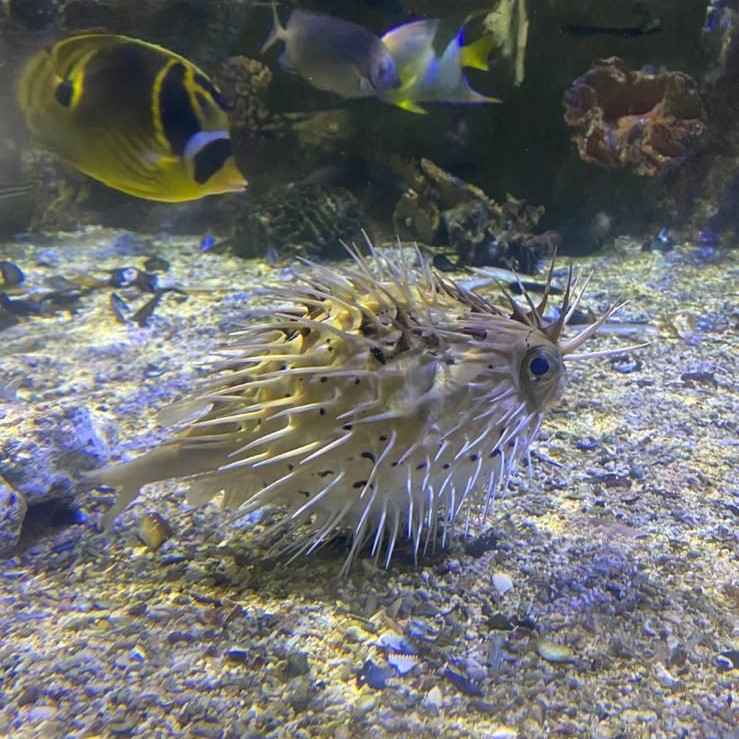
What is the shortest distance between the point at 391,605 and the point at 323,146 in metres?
6.50

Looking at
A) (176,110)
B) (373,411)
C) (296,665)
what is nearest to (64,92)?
(176,110)

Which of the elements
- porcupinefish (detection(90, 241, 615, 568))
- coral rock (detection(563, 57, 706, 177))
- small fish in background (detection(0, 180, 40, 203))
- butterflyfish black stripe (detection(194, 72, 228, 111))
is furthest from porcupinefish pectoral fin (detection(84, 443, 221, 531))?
small fish in background (detection(0, 180, 40, 203))

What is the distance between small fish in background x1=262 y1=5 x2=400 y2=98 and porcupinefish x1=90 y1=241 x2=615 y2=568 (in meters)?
3.33

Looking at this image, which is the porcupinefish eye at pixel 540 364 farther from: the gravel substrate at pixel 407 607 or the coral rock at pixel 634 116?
the coral rock at pixel 634 116

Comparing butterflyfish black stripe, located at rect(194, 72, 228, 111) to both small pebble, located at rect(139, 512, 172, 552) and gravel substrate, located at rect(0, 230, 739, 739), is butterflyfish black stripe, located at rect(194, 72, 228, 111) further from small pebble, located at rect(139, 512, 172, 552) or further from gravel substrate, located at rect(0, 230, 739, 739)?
small pebble, located at rect(139, 512, 172, 552)

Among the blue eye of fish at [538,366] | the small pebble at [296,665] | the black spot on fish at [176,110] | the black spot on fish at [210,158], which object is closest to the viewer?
the small pebble at [296,665]

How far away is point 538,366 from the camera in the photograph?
6.41 ft

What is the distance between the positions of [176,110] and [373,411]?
1.79 metres

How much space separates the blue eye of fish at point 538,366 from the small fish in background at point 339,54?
3718 mm

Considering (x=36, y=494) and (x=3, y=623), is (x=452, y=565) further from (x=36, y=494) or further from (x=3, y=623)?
(x=36, y=494)

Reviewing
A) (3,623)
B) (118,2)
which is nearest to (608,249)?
(118,2)

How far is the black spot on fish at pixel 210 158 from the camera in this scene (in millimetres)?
2846

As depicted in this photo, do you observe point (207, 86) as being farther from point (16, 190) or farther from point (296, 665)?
point (16, 190)

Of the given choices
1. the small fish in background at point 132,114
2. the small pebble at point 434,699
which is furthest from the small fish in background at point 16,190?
the small pebble at point 434,699
